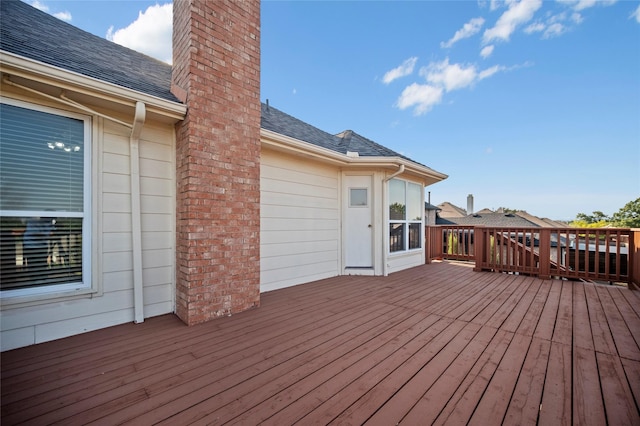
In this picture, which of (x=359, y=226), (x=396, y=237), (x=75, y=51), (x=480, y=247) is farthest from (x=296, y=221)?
(x=480, y=247)

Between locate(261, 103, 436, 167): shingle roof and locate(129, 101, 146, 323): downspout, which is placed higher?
locate(261, 103, 436, 167): shingle roof

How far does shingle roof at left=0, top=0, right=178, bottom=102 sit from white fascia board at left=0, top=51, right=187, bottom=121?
11cm

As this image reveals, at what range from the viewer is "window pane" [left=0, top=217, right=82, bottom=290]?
2150 millimetres

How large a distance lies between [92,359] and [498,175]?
31.1 metres

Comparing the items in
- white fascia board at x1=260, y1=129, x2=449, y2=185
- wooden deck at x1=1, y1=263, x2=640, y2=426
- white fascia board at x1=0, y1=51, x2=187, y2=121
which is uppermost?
white fascia board at x1=0, y1=51, x2=187, y2=121

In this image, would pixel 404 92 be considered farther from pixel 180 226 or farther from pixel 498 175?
pixel 498 175

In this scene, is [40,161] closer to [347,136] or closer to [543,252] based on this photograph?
[347,136]

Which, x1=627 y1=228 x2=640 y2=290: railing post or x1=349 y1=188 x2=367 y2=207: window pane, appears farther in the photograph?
x1=349 y1=188 x2=367 y2=207: window pane

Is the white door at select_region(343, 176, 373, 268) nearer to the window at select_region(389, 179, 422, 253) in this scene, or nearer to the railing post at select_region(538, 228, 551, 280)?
the window at select_region(389, 179, 422, 253)

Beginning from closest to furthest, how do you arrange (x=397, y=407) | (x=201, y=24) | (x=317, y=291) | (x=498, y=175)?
(x=397, y=407)
(x=201, y=24)
(x=317, y=291)
(x=498, y=175)

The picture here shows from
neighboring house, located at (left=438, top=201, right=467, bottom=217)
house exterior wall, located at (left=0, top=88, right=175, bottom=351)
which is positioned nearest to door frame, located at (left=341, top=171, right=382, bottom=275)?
house exterior wall, located at (left=0, top=88, right=175, bottom=351)

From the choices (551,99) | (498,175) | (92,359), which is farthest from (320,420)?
(498,175)

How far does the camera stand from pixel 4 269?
2135 millimetres

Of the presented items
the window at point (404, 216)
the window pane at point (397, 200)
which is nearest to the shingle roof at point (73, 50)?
A: the window pane at point (397, 200)
